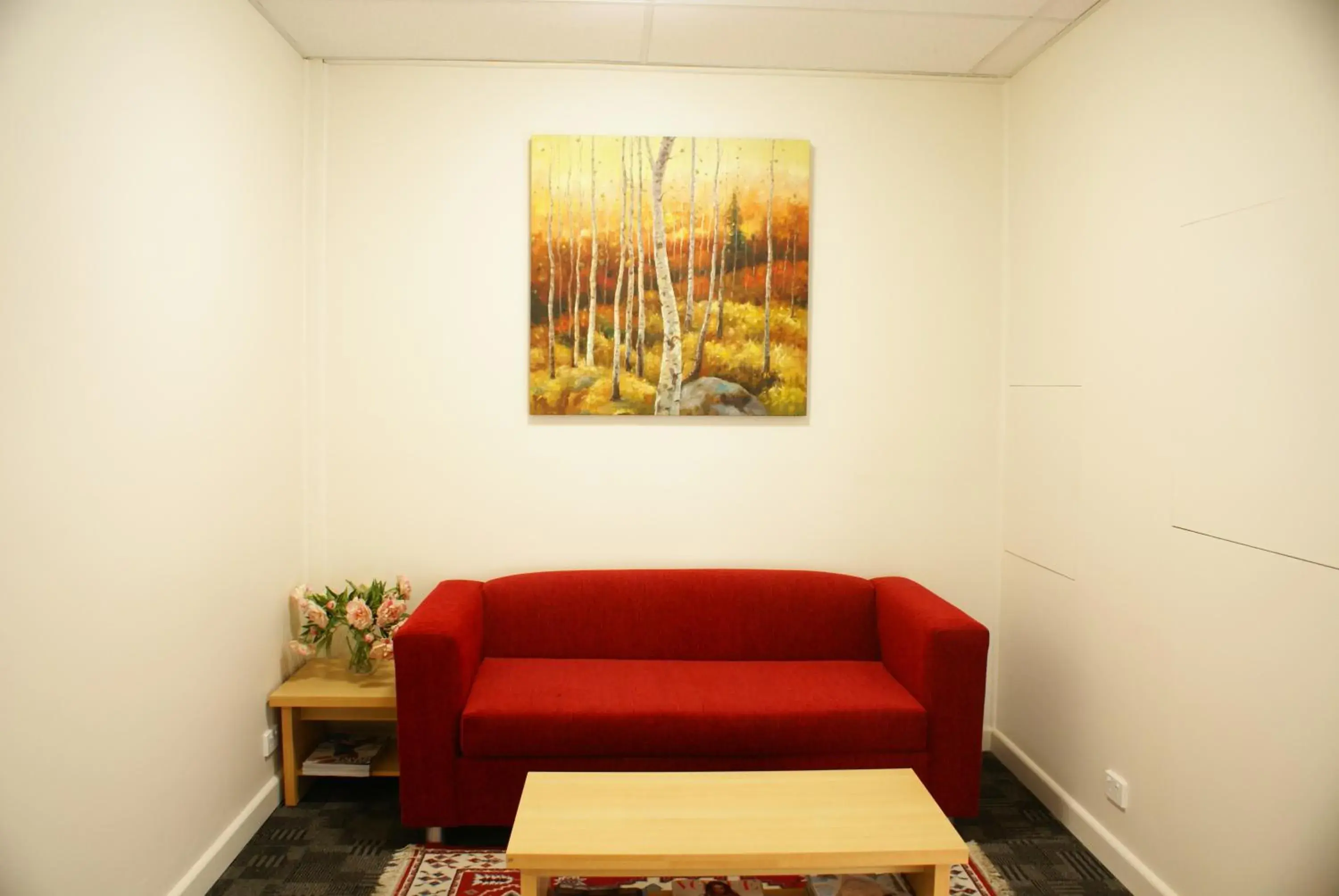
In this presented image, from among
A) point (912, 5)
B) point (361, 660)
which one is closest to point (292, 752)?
point (361, 660)

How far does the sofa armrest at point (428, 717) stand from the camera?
2.52 metres

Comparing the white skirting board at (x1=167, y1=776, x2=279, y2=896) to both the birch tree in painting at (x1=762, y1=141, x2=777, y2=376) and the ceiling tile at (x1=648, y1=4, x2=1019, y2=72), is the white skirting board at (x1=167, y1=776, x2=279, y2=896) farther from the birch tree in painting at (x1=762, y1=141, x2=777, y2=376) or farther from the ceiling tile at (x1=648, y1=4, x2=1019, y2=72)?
the ceiling tile at (x1=648, y1=4, x2=1019, y2=72)

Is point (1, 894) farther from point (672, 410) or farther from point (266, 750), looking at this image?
point (672, 410)

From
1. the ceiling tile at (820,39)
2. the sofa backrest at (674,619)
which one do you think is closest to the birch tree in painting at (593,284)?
the ceiling tile at (820,39)

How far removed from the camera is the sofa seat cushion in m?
2.54

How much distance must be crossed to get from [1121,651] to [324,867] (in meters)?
2.61

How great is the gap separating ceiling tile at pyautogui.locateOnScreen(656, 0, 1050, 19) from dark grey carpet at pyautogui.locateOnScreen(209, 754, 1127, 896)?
2802mm

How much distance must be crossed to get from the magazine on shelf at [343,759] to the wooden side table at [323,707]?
3cm

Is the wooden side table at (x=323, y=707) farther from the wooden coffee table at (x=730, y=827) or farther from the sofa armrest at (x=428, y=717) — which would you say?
the wooden coffee table at (x=730, y=827)

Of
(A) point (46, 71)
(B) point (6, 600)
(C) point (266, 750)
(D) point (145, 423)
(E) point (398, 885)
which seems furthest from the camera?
(C) point (266, 750)

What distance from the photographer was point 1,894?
1.64 m

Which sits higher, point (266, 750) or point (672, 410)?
point (672, 410)

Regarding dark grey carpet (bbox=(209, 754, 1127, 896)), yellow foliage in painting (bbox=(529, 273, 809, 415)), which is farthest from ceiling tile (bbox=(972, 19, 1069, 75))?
dark grey carpet (bbox=(209, 754, 1127, 896))

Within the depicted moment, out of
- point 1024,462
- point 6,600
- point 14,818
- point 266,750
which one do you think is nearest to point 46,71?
point 6,600
